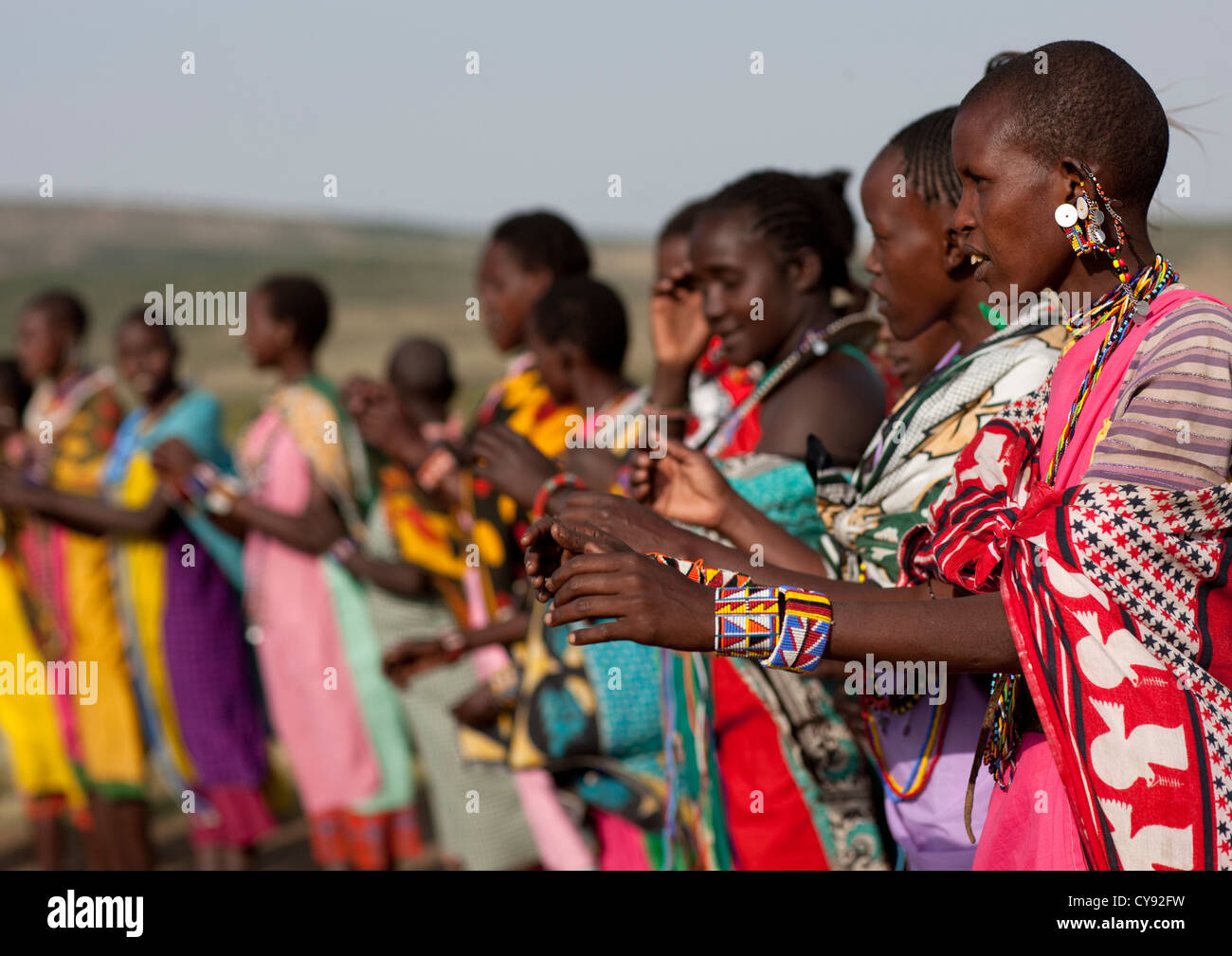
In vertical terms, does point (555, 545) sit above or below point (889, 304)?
below

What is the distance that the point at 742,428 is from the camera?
149 inches

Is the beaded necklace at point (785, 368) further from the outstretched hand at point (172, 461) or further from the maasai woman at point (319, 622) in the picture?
the outstretched hand at point (172, 461)

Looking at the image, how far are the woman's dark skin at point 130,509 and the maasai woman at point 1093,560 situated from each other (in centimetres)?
501

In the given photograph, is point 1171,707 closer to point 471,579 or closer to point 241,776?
point 471,579

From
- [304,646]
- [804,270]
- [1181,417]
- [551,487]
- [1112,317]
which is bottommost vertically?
[304,646]

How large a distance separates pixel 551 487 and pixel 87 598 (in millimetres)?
4313

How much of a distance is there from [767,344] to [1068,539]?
1.84 metres

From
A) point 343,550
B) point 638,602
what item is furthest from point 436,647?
point 638,602

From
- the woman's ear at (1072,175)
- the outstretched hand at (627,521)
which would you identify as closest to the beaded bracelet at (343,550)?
the outstretched hand at (627,521)

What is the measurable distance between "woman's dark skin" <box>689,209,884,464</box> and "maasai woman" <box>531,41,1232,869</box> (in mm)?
1292

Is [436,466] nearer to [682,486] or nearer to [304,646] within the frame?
[304,646]

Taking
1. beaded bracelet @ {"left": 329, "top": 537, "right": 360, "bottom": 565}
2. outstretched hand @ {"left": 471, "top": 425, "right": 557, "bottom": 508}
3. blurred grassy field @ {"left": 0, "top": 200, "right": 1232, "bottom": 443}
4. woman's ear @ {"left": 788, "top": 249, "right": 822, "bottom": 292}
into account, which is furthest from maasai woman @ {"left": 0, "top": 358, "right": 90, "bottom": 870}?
blurred grassy field @ {"left": 0, "top": 200, "right": 1232, "bottom": 443}

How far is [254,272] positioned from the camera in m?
28.6

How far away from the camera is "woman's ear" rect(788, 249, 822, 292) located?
3.85m
